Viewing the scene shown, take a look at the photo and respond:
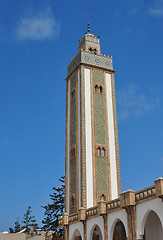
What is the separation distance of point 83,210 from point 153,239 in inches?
224

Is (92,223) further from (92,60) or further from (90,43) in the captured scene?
(90,43)

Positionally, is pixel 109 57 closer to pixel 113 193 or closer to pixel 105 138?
pixel 105 138

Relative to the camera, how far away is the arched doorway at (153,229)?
19.2 metres

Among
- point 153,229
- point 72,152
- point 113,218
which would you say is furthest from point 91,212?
point 72,152

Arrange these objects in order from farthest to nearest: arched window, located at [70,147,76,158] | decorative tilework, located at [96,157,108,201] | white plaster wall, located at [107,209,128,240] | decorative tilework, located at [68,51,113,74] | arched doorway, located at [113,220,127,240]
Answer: decorative tilework, located at [68,51,113,74] → arched window, located at [70,147,76,158] → decorative tilework, located at [96,157,108,201] → arched doorway, located at [113,220,127,240] → white plaster wall, located at [107,209,128,240]

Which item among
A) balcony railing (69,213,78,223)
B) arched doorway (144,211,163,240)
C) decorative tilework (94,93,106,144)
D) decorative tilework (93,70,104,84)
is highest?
decorative tilework (93,70,104,84)

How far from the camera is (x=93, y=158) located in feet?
85.7

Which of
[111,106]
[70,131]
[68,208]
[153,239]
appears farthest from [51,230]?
[153,239]

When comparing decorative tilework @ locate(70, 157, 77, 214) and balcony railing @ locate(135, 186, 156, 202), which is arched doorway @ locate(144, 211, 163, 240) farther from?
decorative tilework @ locate(70, 157, 77, 214)

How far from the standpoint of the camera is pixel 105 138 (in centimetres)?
2741

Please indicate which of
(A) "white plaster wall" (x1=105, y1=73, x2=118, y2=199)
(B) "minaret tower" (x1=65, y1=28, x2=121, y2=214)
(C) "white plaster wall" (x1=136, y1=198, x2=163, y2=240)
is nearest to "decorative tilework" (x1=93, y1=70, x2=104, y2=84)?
(B) "minaret tower" (x1=65, y1=28, x2=121, y2=214)

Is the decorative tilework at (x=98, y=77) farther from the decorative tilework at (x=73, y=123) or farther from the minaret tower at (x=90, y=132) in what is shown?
the decorative tilework at (x=73, y=123)

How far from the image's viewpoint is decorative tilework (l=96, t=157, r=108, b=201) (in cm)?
2525

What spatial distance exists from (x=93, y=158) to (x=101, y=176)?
5.29ft
